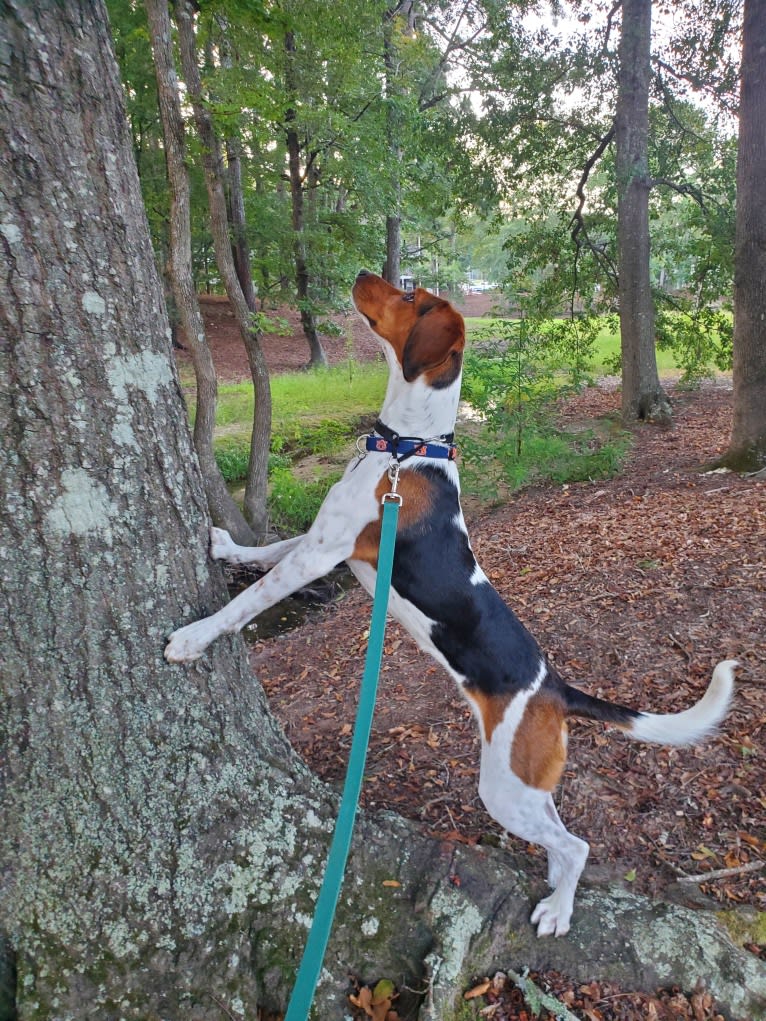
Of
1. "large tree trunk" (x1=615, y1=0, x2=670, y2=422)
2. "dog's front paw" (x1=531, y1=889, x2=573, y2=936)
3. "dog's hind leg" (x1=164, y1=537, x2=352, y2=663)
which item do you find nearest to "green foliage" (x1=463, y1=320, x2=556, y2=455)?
"large tree trunk" (x1=615, y1=0, x2=670, y2=422)

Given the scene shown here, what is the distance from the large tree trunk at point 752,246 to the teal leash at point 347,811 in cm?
649

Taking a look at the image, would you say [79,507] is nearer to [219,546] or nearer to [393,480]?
[219,546]

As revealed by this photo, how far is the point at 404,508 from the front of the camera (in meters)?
2.53

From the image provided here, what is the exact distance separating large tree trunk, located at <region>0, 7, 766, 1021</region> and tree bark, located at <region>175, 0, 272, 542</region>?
6590mm

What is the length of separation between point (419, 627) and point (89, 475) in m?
1.33

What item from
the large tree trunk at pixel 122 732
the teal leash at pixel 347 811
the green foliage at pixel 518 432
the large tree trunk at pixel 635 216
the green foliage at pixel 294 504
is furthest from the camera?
the large tree trunk at pixel 635 216

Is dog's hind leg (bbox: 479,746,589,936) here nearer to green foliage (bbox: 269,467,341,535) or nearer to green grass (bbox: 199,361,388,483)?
green foliage (bbox: 269,467,341,535)

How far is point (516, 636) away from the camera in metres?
2.49

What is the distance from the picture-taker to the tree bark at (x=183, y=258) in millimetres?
6809

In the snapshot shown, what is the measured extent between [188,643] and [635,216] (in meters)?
11.7

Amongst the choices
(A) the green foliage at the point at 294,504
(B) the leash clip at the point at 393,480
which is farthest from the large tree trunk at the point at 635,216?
(B) the leash clip at the point at 393,480

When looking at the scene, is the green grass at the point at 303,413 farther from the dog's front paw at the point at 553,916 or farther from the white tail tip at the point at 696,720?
the dog's front paw at the point at 553,916

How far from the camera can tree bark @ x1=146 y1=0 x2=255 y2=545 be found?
22.3 ft

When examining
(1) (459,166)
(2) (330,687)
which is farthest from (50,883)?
(1) (459,166)
